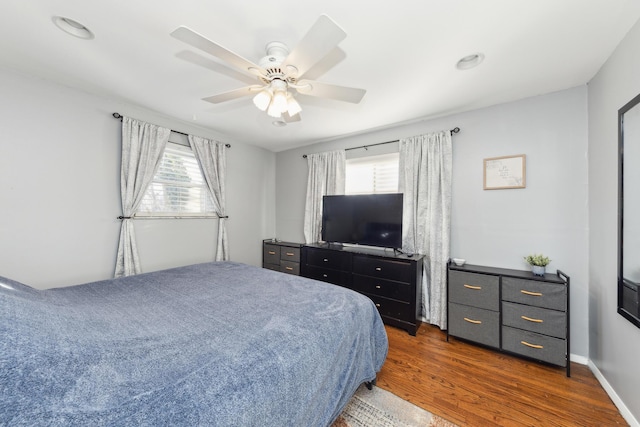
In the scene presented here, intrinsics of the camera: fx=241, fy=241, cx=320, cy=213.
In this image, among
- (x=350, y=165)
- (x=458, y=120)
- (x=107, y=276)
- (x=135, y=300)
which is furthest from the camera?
(x=350, y=165)

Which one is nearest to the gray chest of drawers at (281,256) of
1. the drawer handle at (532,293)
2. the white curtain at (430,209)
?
the white curtain at (430,209)

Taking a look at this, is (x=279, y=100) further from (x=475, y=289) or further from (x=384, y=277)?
(x=475, y=289)

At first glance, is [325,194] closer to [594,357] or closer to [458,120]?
[458,120]

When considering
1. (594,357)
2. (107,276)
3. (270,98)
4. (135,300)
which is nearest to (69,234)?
(107,276)

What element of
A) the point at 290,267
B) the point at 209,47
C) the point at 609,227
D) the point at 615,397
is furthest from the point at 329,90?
the point at 615,397

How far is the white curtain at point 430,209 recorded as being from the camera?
2.87 meters

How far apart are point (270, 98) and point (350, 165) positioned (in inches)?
85.7

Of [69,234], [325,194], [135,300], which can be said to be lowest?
[135,300]

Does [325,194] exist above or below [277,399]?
above

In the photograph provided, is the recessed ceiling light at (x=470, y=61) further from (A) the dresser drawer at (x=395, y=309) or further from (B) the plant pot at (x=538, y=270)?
(A) the dresser drawer at (x=395, y=309)

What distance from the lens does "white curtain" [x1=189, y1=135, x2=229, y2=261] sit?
3420 millimetres

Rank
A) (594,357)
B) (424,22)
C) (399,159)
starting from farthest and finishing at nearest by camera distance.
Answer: (399,159)
(594,357)
(424,22)

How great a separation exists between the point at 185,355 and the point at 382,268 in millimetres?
2304

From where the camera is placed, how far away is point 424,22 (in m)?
1.53
